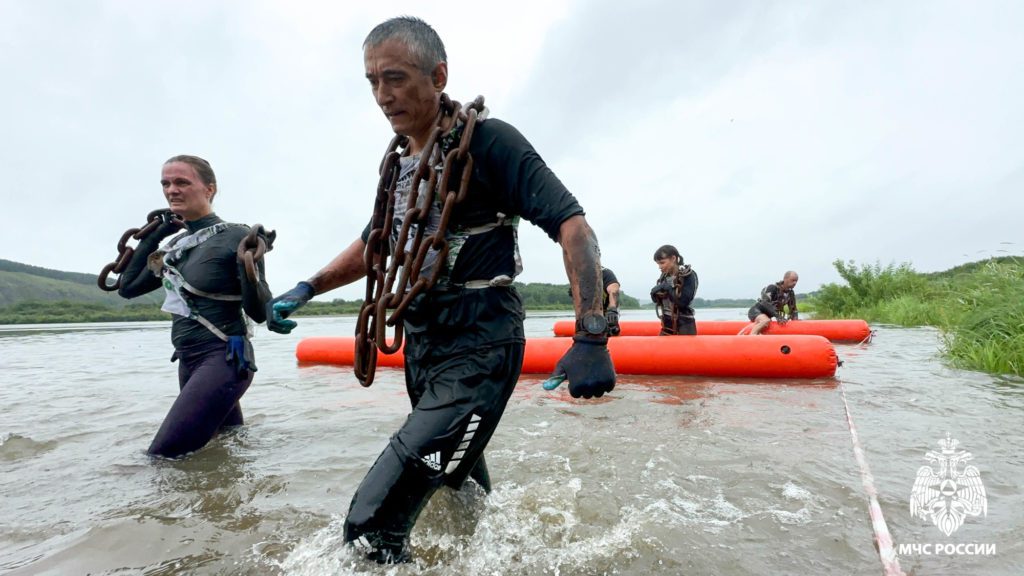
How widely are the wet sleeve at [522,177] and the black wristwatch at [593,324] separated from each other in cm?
34

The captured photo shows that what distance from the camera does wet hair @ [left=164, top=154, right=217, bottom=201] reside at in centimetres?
385

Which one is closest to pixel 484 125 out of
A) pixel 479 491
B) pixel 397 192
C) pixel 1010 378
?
pixel 397 192

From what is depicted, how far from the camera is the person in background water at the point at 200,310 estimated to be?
140 inches

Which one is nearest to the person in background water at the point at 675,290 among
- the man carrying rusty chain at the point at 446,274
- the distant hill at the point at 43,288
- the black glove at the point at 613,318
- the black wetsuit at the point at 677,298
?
the black wetsuit at the point at 677,298

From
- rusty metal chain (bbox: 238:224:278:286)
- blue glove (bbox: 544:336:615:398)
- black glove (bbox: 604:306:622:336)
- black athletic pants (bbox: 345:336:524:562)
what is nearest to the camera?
blue glove (bbox: 544:336:615:398)

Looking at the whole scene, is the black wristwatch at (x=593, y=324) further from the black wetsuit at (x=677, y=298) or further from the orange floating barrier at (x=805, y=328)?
the orange floating barrier at (x=805, y=328)

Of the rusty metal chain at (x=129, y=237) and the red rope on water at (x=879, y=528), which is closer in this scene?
the red rope on water at (x=879, y=528)

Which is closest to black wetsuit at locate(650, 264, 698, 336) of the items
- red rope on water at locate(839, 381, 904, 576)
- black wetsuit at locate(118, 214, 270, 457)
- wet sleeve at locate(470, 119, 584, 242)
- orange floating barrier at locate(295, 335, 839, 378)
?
orange floating barrier at locate(295, 335, 839, 378)

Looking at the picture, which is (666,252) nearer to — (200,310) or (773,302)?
(773,302)

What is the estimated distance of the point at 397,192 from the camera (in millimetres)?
2262

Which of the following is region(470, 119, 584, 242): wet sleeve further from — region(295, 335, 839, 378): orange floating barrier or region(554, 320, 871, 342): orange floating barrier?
region(554, 320, 871, 342): orange floating barrier

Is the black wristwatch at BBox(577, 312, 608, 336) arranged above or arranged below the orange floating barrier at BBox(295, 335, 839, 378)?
above

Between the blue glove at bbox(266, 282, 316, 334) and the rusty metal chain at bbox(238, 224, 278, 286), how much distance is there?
94 cm

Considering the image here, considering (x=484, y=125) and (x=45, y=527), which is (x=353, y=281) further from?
(x=45, y=527)
